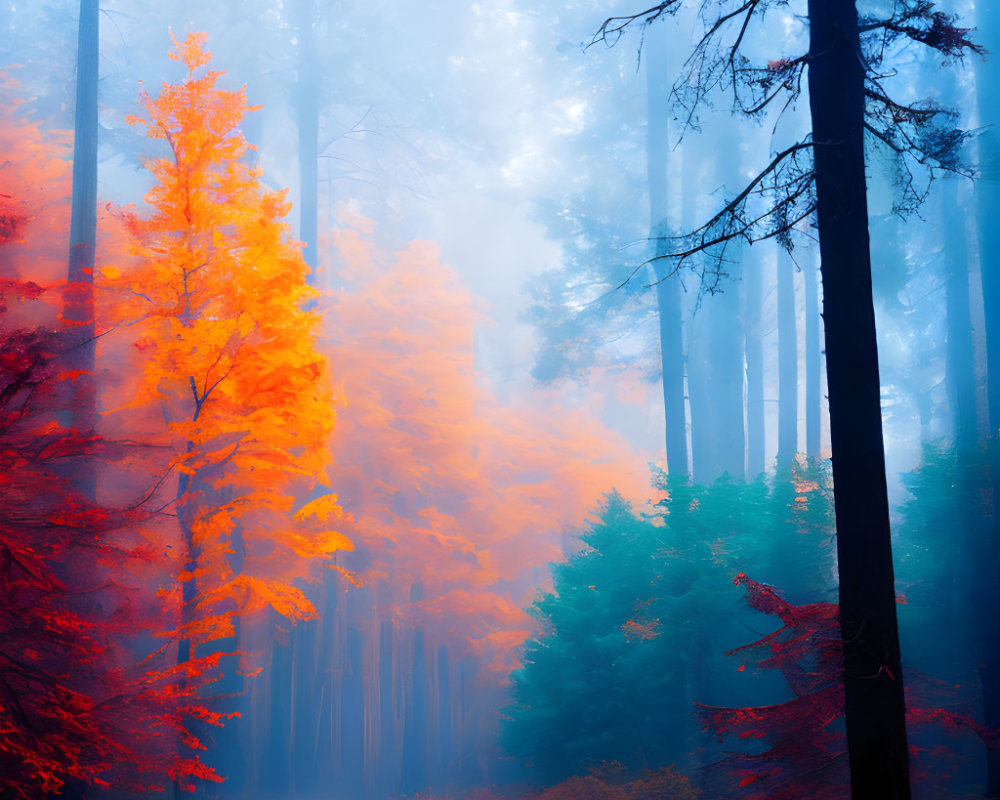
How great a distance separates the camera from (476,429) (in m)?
21.6

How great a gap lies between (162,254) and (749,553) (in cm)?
1165

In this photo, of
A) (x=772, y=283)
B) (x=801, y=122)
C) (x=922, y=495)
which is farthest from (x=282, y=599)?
(x=772, y=283)

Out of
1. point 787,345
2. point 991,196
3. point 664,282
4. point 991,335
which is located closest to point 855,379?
point 991,335

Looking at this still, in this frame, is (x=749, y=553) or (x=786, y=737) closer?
(x=786, y=737)

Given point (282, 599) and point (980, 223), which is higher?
point (980, 223)

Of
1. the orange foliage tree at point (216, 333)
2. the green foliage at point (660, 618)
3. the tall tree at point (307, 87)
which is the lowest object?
the green foliage at point (660, 618)

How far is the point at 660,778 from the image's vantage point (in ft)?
38.7

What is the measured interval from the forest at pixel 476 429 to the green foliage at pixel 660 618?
0.25ft

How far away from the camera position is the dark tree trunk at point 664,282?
17.3 meters

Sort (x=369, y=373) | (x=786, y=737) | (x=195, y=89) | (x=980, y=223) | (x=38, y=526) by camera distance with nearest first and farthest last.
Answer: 1. (x=786, y=737)
2. (x=38, y=526)
3. (x=195, y=89)
4. (x=980, y=223)
5. (x=369, y=373)

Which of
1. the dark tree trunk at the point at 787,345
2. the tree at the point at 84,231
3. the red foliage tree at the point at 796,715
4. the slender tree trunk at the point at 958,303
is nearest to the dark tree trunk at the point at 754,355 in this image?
the dark tree trunk at the point at 787,345

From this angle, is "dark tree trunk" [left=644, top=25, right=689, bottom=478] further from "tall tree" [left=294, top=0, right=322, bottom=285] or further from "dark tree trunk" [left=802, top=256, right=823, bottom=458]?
"tall tree" [left=294, top=0, right=322, bottom=285]

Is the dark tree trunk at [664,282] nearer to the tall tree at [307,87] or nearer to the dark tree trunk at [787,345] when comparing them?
the dark tree trunk at [787,345]

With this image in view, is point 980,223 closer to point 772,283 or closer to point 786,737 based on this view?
point 786,737
